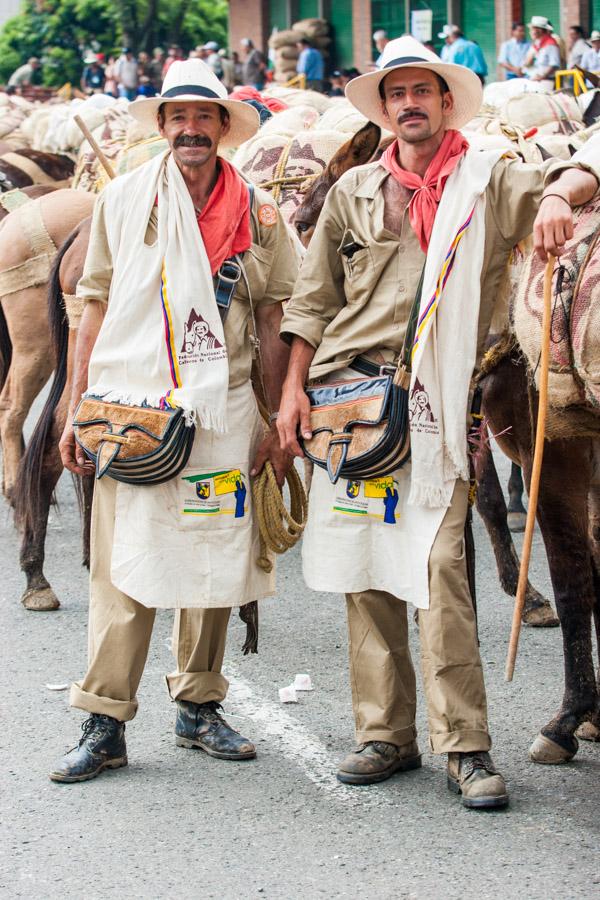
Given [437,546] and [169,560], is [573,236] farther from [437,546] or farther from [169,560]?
[169,560]

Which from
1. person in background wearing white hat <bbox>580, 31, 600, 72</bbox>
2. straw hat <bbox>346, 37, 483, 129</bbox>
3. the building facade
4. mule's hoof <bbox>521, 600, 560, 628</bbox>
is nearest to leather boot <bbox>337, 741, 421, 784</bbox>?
mule's hoof <bbox>521, 600, 560, 628</bbox>

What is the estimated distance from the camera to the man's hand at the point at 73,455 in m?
4.46

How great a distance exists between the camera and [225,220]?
4.27m

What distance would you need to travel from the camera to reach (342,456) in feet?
13.1

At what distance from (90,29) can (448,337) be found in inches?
1543

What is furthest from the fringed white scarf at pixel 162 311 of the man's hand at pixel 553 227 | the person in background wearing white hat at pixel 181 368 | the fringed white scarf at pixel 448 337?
the man's hand at pixel 553 227

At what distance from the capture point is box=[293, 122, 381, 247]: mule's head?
5313mm

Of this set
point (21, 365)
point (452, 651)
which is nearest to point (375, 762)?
point (452, 651)

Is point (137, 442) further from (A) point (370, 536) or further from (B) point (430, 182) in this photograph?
(B) point (430, 182)

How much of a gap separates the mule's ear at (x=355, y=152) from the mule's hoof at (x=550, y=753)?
7.72ft

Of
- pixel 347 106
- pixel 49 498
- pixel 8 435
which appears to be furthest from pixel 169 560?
pixel 347 106

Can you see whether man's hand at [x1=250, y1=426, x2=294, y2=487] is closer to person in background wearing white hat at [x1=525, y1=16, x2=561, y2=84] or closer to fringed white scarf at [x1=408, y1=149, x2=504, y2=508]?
fringed white scarf at [x1=408, y1=149, x2=504, y2=508]

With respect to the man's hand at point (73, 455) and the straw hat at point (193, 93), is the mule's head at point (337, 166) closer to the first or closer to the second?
the straw hat at point (193, 93)

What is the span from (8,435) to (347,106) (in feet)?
9.11
